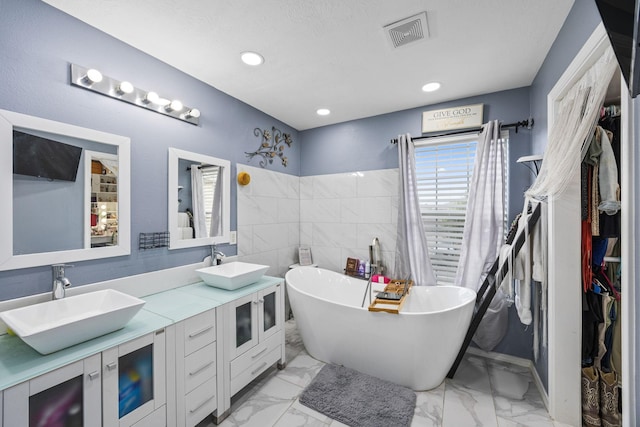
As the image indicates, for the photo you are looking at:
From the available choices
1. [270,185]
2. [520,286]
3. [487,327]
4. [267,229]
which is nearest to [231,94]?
[270,185]

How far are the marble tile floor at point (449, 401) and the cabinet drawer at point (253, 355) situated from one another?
0.25 m

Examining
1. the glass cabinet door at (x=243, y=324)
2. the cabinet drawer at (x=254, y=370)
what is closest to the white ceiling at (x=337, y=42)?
the glass cabinet door at (x=243, y=324)

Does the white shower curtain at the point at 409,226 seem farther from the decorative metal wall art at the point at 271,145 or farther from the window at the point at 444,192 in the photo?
the decorative metal wall art at the point at 271,145

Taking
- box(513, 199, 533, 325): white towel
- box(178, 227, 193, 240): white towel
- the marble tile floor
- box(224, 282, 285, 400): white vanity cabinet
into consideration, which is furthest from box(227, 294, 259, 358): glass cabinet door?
box(513, 199, 533, 325): white towel

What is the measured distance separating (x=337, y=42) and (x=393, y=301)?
202 cm

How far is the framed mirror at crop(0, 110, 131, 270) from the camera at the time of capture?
135cm

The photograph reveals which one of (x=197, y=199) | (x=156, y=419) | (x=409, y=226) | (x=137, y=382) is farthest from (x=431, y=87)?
(x=156, y=419)

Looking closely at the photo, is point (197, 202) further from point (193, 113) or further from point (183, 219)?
point (193, 113)

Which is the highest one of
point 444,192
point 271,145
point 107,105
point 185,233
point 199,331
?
point 271,145

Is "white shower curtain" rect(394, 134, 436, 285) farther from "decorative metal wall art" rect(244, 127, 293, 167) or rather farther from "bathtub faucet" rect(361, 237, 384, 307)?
"decorative metal wall art" rect(244, 127, 293, 167)

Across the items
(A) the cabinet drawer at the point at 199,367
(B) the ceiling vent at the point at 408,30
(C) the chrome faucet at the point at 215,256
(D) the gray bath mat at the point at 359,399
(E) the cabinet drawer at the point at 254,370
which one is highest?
(B) the ceiling vent at the point at 408,30

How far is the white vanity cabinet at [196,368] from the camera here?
58.9 inches

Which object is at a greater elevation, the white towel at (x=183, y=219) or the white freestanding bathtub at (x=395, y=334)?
the white towel at (x=183, y=219)

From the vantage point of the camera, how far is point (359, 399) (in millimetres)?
1902
